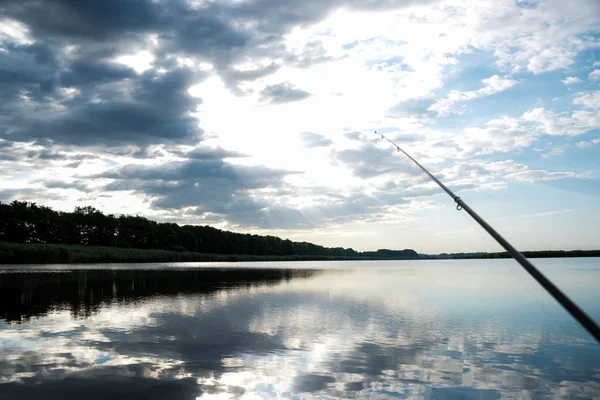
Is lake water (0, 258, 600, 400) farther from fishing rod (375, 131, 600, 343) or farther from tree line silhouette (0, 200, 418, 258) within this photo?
tree line silhouette (0, 200, 418, 258)

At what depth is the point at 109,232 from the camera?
126562 mm

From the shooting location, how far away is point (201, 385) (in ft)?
29.4

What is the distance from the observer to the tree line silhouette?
9731cm

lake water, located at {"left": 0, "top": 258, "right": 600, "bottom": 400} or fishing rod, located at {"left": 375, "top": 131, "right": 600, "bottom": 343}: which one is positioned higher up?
fishing rod, located at {"left": 375, "top": 131, "right": 600, "bottom": 343}

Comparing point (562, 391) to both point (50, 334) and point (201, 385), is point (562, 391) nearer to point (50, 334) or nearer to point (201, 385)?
point (201, 385)

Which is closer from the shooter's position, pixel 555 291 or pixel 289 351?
pixel 555 291

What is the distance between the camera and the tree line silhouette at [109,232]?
97312mm

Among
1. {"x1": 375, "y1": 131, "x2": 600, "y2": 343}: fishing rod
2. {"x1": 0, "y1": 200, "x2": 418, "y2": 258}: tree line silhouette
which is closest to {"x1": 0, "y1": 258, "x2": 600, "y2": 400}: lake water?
{"x1": 375, "y1": 131, "x2": 600, "y2": 343}: fishing rod

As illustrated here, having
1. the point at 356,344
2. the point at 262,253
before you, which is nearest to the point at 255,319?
the point at 356,344

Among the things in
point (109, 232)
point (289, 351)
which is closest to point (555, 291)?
point (289, 351)

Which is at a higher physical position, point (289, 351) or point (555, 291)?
point (555, 291)

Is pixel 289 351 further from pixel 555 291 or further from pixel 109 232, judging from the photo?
pixel 109 232

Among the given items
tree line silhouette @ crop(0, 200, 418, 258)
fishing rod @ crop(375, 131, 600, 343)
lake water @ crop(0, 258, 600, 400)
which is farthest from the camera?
tree line silhouette @ crop(0, 200, 418, 258)

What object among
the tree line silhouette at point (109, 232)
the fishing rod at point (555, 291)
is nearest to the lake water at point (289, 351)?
the fishing rod at point (555, 291)
